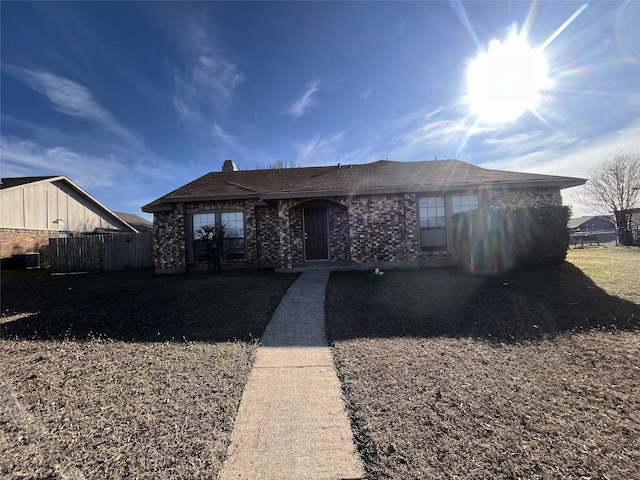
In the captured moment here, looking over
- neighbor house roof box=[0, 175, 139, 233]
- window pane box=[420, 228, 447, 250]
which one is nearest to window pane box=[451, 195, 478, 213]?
window pane box=[420, 228, 447, 250]

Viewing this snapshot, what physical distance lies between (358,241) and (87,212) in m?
21.3

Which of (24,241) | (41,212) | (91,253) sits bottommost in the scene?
(91,253)

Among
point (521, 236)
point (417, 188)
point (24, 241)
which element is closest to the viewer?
point (521, 236)

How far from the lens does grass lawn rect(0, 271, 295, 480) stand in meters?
2.42

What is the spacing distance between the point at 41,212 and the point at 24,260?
360 centimetres

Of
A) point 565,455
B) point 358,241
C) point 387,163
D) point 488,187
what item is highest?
point 387,163

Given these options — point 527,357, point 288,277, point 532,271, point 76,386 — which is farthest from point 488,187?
point 76,386

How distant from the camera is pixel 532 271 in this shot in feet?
28.6

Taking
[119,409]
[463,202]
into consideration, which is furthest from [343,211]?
[119,409]

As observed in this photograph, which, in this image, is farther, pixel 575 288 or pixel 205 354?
pixel 575 288

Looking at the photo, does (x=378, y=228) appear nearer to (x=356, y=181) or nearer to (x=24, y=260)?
(x=356, y=181)

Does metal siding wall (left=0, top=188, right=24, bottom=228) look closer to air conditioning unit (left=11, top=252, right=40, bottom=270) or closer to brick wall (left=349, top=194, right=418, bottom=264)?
air conditioning unit (left=11, top=252, right=40, bottom=270)

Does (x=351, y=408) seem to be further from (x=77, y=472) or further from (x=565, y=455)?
(x=77, y=472)

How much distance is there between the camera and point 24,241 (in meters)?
17.6
